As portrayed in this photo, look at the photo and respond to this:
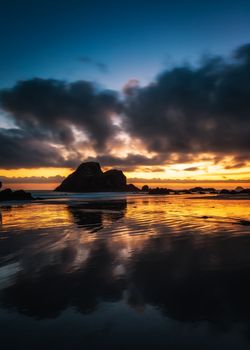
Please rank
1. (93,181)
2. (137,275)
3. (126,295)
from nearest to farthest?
(126,295) → (137,275) → (93,181)

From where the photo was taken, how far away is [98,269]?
25.2 feet

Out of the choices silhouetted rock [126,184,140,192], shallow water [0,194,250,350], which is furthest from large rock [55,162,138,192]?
shallow water [0,194,250,350]

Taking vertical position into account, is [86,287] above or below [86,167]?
below

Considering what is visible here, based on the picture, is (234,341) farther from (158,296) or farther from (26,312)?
(26,312)

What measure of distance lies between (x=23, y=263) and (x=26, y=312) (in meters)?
3.69

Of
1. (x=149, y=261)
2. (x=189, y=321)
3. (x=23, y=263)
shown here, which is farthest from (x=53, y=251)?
(x=189, y=321)

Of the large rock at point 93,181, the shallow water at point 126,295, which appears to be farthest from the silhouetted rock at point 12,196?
the large rock at point 93,181

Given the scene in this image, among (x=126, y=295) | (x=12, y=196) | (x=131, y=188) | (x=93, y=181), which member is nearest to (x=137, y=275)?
(x=126, y=295)

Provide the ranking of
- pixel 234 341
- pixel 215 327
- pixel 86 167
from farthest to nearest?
1. pixel 86 167
2. pixel 215 327
3. pixel 234 341

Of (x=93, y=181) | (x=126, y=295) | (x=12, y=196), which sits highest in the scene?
(x=93, y=181)

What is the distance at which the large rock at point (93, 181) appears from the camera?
6004 inches

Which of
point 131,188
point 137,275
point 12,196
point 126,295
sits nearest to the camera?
point 126,295

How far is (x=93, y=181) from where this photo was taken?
156m

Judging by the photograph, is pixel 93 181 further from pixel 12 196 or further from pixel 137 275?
pixel 137 275
